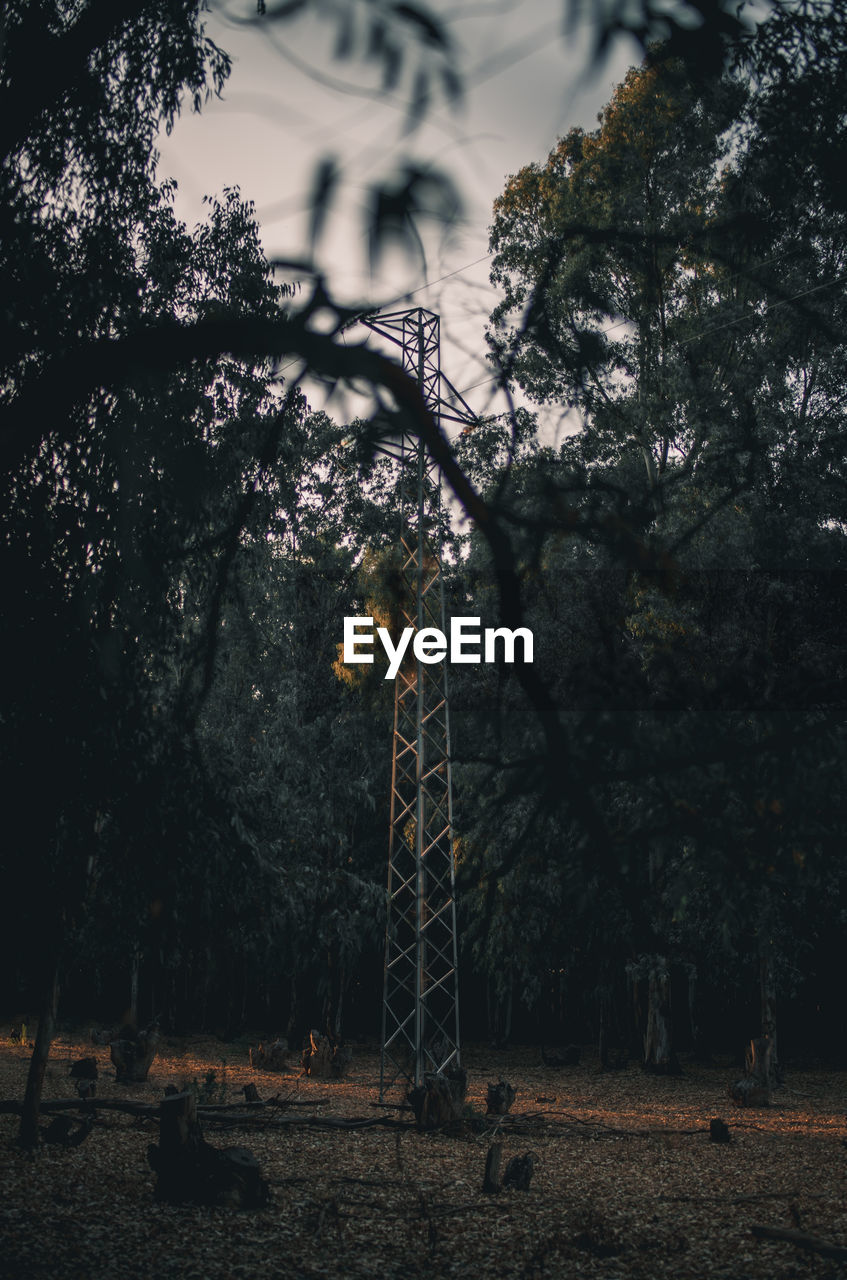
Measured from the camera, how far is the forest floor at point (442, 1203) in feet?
18.5

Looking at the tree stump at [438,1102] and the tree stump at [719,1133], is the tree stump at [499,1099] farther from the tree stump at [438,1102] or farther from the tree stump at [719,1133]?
the tree stump at [719,1133]

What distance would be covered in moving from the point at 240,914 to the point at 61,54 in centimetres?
498

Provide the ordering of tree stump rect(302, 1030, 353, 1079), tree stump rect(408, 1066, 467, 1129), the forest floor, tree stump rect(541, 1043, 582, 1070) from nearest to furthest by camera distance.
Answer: the forest floor
tree stump rect(408, 1066, 467, 1129)
tree stump rect(302, 1030, 353, 1079)
tree stump rect(541, 1043, 582, 1070)

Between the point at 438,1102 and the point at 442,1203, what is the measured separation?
3.31 m

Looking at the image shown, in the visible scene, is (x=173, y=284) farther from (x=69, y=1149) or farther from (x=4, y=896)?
(x=69, y=1149)

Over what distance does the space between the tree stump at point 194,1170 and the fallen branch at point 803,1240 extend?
3422 mm

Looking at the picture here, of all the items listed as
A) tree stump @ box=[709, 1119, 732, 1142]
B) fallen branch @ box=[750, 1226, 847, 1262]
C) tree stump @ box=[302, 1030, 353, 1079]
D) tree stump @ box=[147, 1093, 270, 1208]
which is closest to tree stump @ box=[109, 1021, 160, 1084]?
tree stump @ box=[302, 1030, 353, 1079]

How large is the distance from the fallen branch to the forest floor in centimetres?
8

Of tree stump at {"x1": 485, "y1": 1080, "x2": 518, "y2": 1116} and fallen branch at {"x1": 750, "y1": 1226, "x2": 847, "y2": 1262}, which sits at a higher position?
fallen branch at {"x1": 750, "y1": 1226, "x2": 847, "y2": 1262}

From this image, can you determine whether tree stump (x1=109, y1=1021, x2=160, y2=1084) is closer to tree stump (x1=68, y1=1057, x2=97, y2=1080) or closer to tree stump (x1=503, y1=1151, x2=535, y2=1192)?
tree stump (x1=68, y1=1057, x2=97, y2=1080)

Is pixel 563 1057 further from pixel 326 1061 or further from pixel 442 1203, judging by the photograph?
pixel 442 1203

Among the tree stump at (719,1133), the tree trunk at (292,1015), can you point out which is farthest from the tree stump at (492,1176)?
the tree trunk at (292,1015)

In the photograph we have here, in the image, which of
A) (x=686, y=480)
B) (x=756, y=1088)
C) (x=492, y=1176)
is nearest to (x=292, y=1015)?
(x=756, y=1088)

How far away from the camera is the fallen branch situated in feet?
17.8
